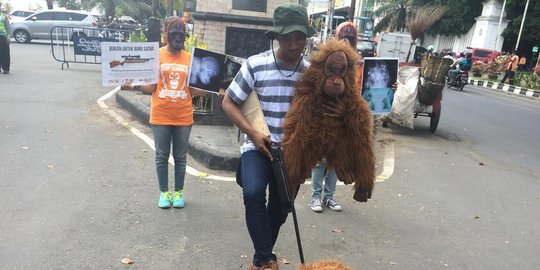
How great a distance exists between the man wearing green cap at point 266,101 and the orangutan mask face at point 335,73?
24 cm

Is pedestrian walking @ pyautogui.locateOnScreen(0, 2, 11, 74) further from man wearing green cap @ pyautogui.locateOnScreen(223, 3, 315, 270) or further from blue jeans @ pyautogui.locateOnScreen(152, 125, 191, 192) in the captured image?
man wearing green cap @ pyautogui.locateOnScreen(223, 3, 315, 270)

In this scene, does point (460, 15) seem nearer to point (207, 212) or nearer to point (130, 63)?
point (207, 212)

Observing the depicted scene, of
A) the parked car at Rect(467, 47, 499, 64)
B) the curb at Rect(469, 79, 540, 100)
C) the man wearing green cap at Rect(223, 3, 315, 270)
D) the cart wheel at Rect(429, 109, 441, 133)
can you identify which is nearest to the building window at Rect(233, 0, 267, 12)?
the cart wheel at Rect(429, 109, 441, 133)

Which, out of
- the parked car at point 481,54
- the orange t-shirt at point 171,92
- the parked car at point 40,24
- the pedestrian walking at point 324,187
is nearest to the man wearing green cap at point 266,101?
the orange t-shirt at point 171,92

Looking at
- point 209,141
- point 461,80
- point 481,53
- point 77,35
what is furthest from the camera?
point 481,53

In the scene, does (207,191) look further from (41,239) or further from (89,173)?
(41,239)

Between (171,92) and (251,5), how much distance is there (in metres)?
4.89

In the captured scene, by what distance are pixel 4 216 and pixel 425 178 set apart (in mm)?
4746

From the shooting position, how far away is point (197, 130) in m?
6.70

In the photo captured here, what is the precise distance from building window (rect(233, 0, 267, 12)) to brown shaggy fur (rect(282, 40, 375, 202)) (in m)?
6.10

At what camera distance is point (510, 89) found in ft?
69.9

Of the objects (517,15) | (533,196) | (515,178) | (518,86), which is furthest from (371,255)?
(517,15)

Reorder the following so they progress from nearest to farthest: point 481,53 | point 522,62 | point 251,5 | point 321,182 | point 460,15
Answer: point 321,182 < point 251,5 < point 522,62 < point 481,53 < point 460,15

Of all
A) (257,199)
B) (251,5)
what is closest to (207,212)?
(257,199)
